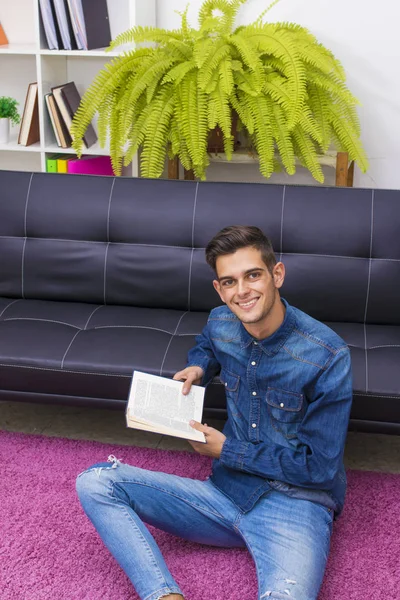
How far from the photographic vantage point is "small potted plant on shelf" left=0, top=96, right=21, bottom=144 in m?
3.33

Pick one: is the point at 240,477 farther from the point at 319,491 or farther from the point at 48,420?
the point at 48,420

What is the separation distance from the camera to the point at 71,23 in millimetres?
3121

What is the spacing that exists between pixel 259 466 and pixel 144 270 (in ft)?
3.42

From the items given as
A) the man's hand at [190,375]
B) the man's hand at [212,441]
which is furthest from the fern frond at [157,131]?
the man's hand at [212,441]

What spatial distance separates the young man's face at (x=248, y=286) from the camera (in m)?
1.66

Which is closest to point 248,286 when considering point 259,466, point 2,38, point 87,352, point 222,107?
point 259,466

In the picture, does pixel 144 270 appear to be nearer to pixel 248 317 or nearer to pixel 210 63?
pixel 210 63

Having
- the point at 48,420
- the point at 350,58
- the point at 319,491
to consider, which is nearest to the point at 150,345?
the point at 48,420

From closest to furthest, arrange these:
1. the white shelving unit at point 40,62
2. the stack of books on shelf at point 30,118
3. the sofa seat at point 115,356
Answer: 1. the sofa seat at point 115,356
2. the white shelving unit at point 40,62
3. the stack of books on shelf at point 30,118

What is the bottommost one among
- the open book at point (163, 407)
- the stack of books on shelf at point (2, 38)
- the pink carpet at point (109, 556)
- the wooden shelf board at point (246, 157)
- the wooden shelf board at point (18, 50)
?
the pink carpet at point (109, 556)

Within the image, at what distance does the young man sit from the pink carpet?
10 cm

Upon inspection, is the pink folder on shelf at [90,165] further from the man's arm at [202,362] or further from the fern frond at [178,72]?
the man's arm at [202,362]

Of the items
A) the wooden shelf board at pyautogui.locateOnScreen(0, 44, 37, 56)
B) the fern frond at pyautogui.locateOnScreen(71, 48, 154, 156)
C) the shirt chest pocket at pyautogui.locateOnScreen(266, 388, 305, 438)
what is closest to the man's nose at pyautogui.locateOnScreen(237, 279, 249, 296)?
the shirt chest pocket at pyautogui.locateOnScreen(266, 388, 305, 438)

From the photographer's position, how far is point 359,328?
2.40 m
